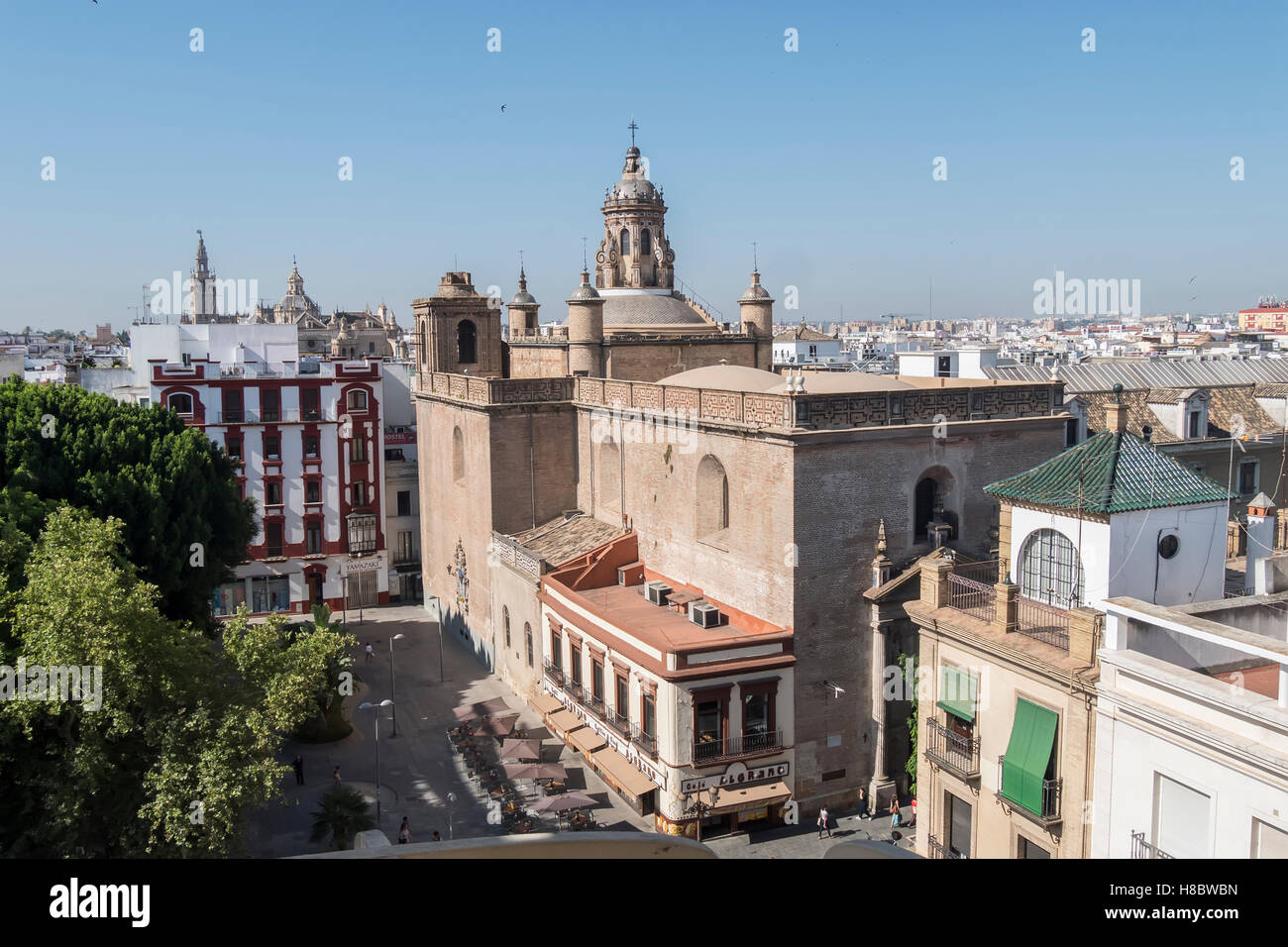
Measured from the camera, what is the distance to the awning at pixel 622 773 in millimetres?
27125

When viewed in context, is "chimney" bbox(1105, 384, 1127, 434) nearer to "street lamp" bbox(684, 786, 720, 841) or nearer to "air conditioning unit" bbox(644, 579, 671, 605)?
"street lamp" bbox(684, 786, 720, 841)

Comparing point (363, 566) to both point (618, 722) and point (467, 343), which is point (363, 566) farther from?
point (618, 722)

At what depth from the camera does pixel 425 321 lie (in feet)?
157

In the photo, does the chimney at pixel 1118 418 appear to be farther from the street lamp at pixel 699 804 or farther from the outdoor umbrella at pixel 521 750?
the outdoor umbrella at pixel 521 750

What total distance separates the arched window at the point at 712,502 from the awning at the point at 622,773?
6656 mm

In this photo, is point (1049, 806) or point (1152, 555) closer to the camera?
point (1049, 806)

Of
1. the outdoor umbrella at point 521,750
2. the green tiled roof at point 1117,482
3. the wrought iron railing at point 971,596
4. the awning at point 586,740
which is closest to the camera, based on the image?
the green tiled roof at point 1117,482

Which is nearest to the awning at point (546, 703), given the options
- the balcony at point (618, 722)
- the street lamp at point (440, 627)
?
the balcony at point (618, 722)

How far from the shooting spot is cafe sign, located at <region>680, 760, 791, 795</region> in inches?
1033

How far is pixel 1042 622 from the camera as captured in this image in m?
20.7

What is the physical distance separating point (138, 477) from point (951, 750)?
78.3ft

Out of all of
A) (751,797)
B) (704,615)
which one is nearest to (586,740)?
(704,615)
